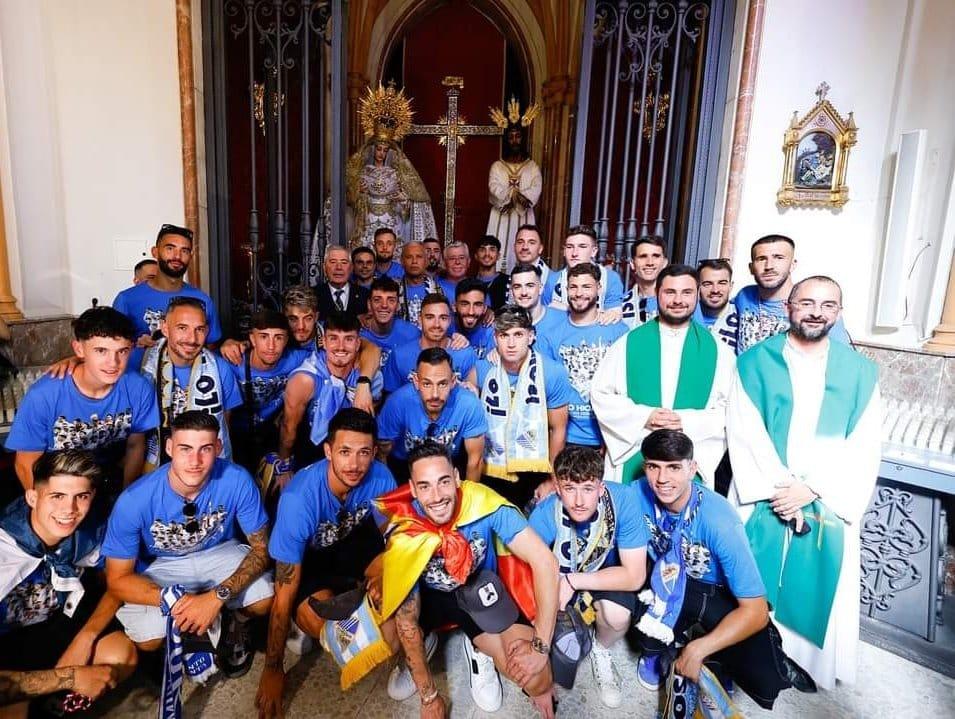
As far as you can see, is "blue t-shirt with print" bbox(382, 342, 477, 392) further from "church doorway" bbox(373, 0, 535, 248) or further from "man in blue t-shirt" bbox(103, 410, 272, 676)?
"church doorway" bbox(373, 0, 535, 248)

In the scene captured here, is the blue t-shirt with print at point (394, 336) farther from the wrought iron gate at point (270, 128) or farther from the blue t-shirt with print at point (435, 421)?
the wrought iron gate at point (270, 128)

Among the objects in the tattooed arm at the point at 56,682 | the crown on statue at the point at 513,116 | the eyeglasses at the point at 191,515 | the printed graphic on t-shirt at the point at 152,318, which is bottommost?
the tattooed arm at the point at 56,682

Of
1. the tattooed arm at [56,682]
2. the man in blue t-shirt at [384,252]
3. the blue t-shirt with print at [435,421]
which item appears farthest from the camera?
the man in blue t-shirt at [384,252]

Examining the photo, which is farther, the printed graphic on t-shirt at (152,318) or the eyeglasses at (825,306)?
the printed graphic on t-shirt at (152,318)

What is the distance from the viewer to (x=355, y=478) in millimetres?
2320

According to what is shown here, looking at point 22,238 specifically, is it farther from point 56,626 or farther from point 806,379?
point 806,379

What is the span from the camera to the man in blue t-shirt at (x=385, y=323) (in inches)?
133

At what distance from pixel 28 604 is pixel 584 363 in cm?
264

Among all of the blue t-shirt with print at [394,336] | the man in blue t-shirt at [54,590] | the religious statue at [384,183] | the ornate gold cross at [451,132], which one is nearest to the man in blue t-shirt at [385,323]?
the blue t-shirt with print at [394,336]

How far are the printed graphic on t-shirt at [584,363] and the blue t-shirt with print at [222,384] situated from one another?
1.75 meters

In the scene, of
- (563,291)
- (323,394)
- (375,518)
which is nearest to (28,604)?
(375,518)

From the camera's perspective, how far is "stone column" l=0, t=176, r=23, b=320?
141 inches

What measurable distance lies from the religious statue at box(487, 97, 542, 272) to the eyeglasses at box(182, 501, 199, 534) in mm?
4800

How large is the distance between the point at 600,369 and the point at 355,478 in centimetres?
138
